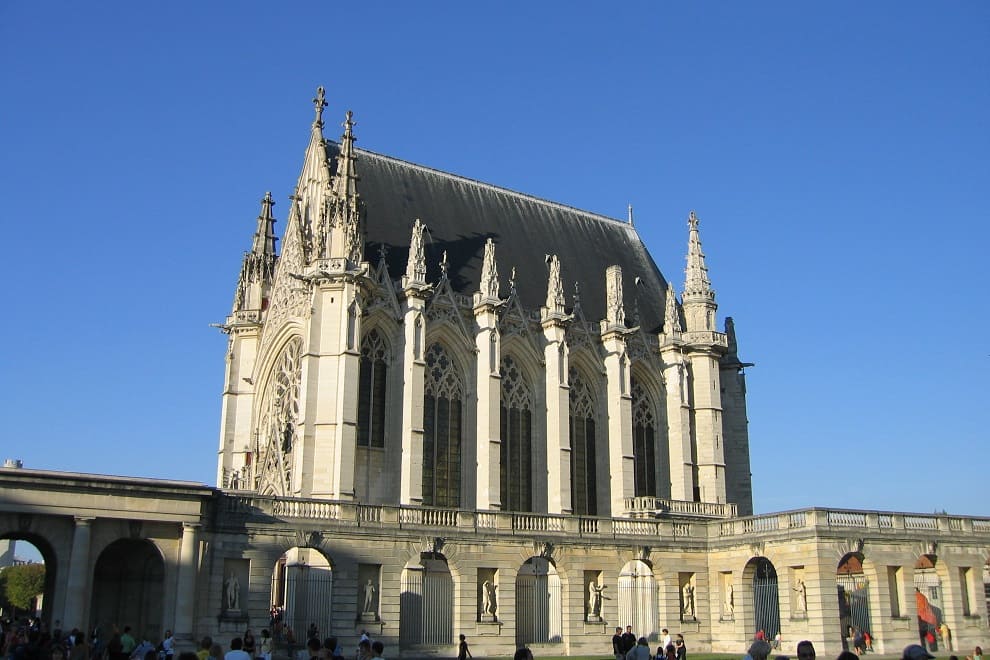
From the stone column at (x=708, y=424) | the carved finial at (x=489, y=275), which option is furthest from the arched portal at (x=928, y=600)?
the carved finial at (x=489, y=275)

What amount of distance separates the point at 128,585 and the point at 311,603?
17.2ft

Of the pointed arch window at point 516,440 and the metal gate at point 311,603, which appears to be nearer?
the metal gate at point 311,603

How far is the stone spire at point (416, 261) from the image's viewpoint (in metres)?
39.1

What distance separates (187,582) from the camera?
26.3m

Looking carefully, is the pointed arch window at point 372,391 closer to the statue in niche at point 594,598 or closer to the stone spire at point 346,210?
the stone spire at point 346,210

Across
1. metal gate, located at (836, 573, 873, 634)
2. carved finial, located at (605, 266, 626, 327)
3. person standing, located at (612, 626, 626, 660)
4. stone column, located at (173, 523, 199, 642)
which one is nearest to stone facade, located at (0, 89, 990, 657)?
stone column, located at (173, 523, 199, 642)

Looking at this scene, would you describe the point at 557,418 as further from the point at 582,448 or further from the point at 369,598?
the point at 369,598

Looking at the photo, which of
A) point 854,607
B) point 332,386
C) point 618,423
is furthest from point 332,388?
point 854,607

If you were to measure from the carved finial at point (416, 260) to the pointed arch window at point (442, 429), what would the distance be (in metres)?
2.99

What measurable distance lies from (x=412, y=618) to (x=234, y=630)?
17.7 ft

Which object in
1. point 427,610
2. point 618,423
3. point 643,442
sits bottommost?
point 427,610

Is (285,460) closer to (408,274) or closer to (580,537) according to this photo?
(408,274)

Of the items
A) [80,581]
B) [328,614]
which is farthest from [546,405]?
[80,581]

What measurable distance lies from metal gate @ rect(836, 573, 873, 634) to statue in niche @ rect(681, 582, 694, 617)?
4.69 meters
